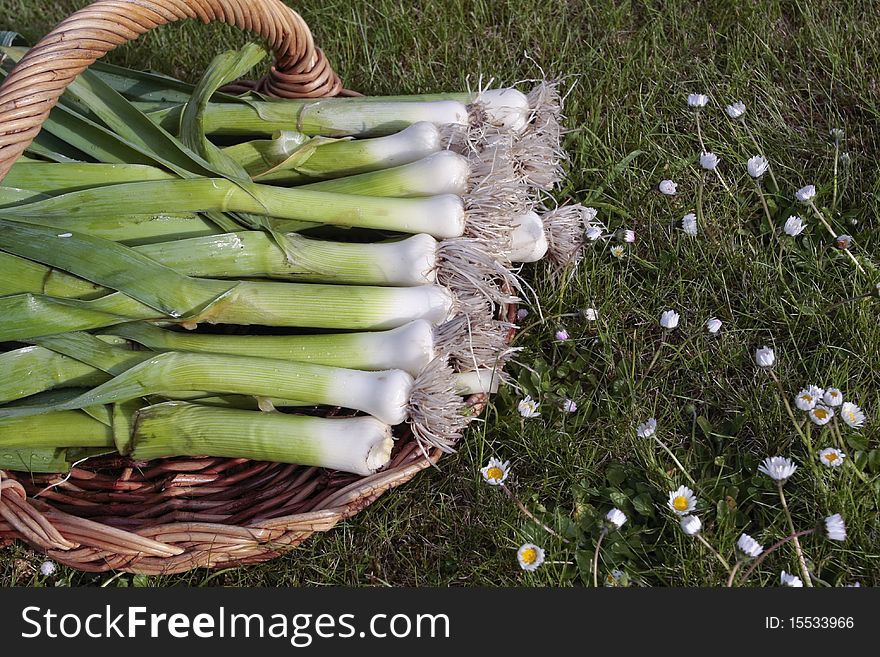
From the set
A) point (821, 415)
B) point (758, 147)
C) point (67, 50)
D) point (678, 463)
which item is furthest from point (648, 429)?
point (67, 50)

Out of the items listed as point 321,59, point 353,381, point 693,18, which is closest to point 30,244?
point 353,381

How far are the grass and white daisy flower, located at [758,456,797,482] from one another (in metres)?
0.08

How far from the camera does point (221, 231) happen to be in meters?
1.71

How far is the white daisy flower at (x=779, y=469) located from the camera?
143cm

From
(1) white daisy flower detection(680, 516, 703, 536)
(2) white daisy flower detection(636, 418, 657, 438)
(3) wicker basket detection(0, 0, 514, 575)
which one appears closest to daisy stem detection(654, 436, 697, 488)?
(2) white daisy flower detection(636, 418, 657, 438)

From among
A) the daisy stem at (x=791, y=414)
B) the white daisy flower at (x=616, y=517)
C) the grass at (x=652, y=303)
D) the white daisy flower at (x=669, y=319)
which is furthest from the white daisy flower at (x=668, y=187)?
the white daisy flower at (x=616, y=517)

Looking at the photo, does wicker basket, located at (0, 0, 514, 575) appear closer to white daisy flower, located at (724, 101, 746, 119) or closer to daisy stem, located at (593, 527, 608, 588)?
daisy stem, located at (593, 527, 608, 588)

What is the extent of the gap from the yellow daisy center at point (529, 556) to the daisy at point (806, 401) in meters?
0.54

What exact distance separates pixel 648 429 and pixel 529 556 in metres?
0.32

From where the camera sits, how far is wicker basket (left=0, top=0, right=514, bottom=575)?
137 centimetres

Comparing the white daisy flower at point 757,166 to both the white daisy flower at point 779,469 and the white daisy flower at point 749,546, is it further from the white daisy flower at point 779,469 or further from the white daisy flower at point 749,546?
the white daisy flower at point 749,546

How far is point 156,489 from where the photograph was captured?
170 centimetres

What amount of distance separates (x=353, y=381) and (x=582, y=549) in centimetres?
52

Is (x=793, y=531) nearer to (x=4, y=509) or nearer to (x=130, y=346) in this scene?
(x=130, y=346)
